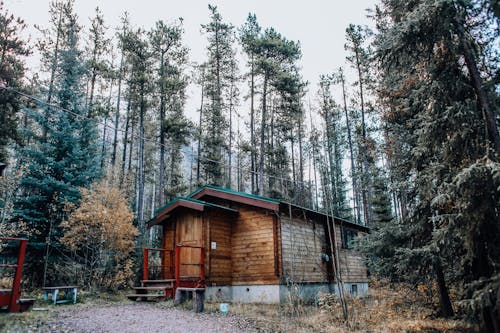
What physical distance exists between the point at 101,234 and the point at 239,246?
5943 millimetres

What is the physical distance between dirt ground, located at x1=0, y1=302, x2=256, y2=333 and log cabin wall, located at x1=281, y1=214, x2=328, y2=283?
171 inches

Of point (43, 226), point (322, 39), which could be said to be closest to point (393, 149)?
point (322, 39)

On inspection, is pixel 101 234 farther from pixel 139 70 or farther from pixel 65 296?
pixel 139 70

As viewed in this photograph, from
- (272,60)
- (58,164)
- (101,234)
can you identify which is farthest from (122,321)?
(272,60)

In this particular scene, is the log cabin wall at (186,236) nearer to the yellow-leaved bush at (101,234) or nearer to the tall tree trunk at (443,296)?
the yellow-leaved bush at (101,234)

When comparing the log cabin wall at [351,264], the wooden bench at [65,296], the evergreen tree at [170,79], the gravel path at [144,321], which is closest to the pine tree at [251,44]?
the evergreen tree at [170,79]

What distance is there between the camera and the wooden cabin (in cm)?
1270

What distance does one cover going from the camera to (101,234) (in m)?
14.1

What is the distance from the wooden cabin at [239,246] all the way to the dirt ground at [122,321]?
2.70 meters

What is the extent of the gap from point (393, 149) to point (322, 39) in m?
11.4

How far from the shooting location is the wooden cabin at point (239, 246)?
1270 cm

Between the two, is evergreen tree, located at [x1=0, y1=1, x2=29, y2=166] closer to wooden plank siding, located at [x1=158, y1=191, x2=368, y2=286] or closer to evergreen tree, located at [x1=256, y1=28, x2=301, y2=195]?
wooden plank siding, located at [x1=158, y1=191, x2=368, y2=286]

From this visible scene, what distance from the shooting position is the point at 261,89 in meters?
23.2

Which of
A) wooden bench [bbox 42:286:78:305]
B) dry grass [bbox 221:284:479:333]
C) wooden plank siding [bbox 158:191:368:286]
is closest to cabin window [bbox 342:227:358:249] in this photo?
wooden plank siding [bbox 158:191:368:286]
